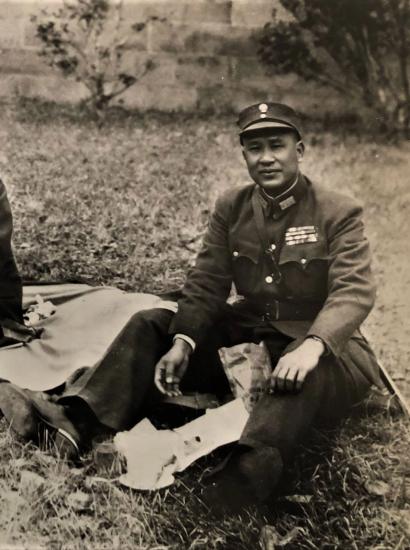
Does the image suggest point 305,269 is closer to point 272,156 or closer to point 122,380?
point 272,156

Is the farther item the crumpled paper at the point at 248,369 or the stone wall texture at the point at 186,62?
the stone wall texture at the point at 186,62

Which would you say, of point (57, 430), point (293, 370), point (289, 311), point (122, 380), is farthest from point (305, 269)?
point (57, 430)

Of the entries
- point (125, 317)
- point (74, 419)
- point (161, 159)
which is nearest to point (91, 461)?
point (74, 419)

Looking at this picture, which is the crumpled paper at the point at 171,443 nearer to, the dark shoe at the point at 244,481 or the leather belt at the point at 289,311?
the dark shoe at the point at 244,481

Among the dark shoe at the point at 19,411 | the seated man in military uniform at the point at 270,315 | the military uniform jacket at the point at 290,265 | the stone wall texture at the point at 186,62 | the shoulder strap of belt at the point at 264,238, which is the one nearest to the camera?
the seated man in military uniform at the point at 270,315

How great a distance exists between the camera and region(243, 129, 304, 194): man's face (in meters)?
2.07

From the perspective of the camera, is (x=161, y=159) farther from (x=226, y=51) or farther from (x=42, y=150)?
(x=226, y=51)

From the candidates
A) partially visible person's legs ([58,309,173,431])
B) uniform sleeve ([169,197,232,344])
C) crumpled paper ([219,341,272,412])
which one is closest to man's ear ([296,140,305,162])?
uniform sleeve ([169,197,232,344])

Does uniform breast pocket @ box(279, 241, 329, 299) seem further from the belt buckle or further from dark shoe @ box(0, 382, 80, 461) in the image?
dark shoe @ box(0, 382, 80, 461)

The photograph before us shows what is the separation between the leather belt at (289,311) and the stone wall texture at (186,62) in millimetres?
1333

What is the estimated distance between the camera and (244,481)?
1.69m

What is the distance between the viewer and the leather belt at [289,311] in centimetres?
216

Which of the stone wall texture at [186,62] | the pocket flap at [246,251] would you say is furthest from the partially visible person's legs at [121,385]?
the stone wall texture at [186,62]

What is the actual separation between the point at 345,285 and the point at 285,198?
1.21 ft
